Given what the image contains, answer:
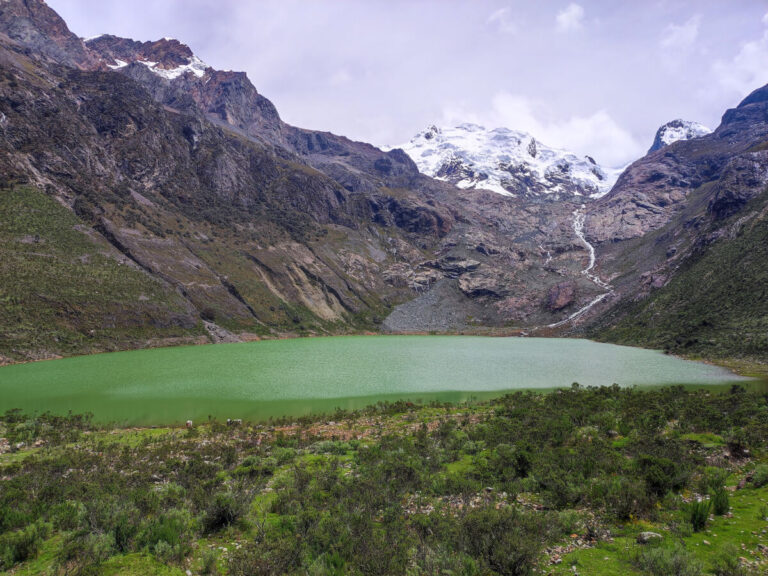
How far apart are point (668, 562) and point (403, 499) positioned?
6826 mm

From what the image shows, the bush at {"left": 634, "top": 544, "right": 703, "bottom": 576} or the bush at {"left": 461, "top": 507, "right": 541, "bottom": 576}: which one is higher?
the bush at {"left": 634, "top": 544, "right": 703, "bottom": 576}

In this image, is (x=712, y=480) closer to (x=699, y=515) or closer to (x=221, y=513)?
(x=699, y=515)

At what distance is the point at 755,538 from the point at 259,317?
331ft

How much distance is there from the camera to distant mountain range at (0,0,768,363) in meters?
63.8

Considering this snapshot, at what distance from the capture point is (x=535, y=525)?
29.7ft

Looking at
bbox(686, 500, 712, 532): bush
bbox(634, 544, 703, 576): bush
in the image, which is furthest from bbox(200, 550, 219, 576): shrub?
bbox(686, 500, 712, 532): bush

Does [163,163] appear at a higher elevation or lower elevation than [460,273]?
higher

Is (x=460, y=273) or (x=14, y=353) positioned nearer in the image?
(x=14, y=353)

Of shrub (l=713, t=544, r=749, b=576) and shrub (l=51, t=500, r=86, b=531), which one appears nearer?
shrub (l=713, t=544, r=749, b=576)

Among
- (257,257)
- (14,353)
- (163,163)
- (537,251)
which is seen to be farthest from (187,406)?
(537,251)

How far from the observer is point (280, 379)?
37.7m

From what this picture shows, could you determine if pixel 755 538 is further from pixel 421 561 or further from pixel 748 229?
pixel 748 229

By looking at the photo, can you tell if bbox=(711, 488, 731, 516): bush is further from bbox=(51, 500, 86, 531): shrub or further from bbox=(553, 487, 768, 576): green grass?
bbox=(51, 500, 86, 531): shrub

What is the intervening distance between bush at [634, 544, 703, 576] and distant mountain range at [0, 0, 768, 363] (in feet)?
190
